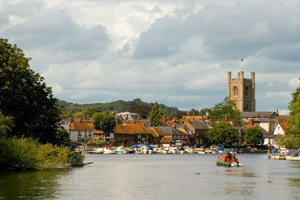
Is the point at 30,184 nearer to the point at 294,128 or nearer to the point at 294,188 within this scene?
the point at 294,188

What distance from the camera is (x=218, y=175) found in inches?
3270

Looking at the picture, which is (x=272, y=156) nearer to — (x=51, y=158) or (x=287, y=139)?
(x=287, y=139)

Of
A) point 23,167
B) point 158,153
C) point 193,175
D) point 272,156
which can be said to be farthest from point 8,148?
point 158,153

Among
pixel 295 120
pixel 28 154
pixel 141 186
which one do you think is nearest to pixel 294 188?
pixel 141 186

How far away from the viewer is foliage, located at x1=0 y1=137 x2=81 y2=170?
69562mm

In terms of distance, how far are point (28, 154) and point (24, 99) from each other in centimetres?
752

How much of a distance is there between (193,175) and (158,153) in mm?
105341

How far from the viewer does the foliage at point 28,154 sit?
228 ft

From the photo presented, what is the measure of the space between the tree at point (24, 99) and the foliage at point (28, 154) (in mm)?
2187

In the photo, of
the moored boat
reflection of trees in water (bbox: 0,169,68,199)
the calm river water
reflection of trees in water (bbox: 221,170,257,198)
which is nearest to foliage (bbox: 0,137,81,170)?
reflection of trees in water (bbox: 0,169,68,199)

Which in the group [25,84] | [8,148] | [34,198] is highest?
[25,84]

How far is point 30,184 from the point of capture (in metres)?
62.0

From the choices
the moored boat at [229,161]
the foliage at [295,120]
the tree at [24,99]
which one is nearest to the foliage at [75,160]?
the tree at [24,99]

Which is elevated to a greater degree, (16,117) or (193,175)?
(16,117)
